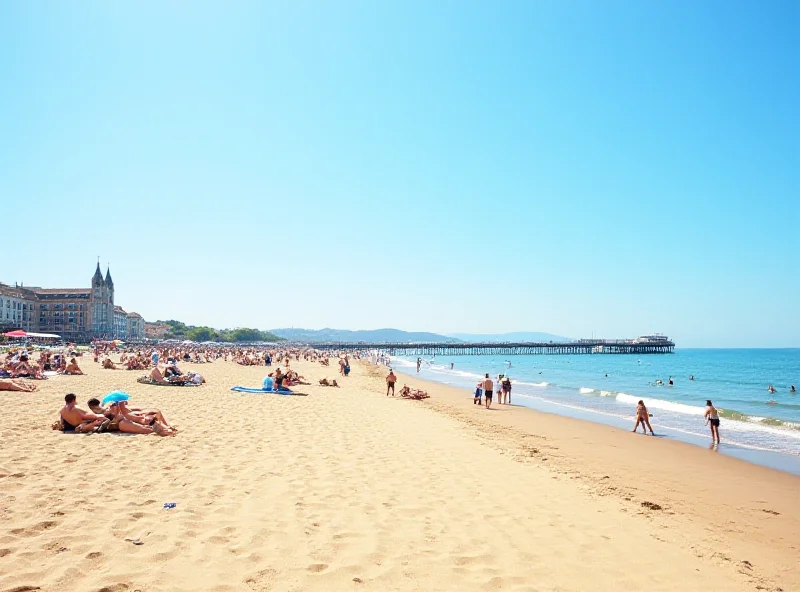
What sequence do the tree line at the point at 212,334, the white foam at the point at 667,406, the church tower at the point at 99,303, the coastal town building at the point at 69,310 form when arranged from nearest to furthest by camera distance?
1. the white foam at the point at 667,406
2. the coastal town building at the point at 69,310
3. the church tower at the point at 99,303
4. the tree line at the point at 212,334

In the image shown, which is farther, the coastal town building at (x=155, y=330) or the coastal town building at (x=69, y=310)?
the coastal town building at (x=155, y=330)

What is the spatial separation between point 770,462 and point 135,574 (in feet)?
42.4

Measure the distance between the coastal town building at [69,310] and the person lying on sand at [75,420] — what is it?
89.4 meters

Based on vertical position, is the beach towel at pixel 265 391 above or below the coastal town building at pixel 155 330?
below

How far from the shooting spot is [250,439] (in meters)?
8.18

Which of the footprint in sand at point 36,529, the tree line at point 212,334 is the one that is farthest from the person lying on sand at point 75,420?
the tree line at point 212,334

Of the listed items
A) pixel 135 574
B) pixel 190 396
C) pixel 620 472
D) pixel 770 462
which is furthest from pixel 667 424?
pixel 135 574

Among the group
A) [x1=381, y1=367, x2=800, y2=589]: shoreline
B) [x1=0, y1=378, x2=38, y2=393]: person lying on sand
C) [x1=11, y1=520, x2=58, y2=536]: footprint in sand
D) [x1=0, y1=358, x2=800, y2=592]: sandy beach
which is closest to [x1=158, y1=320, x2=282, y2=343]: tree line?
[x1=0, y1=378, x2=38, y2=393]: person lying on sand

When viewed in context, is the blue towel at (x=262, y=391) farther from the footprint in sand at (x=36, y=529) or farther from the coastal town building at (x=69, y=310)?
the coastal town building at (x=69, y=310)

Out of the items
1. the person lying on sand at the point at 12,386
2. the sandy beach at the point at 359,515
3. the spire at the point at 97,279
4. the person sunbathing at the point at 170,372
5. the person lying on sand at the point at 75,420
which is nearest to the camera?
the sandy beach at the point at 359,515

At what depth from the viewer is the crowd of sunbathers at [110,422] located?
7.79 meters

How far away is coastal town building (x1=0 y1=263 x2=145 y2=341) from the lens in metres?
85.1

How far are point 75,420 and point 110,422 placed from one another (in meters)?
0.53

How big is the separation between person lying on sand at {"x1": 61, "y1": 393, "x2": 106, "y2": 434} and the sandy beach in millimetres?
290
